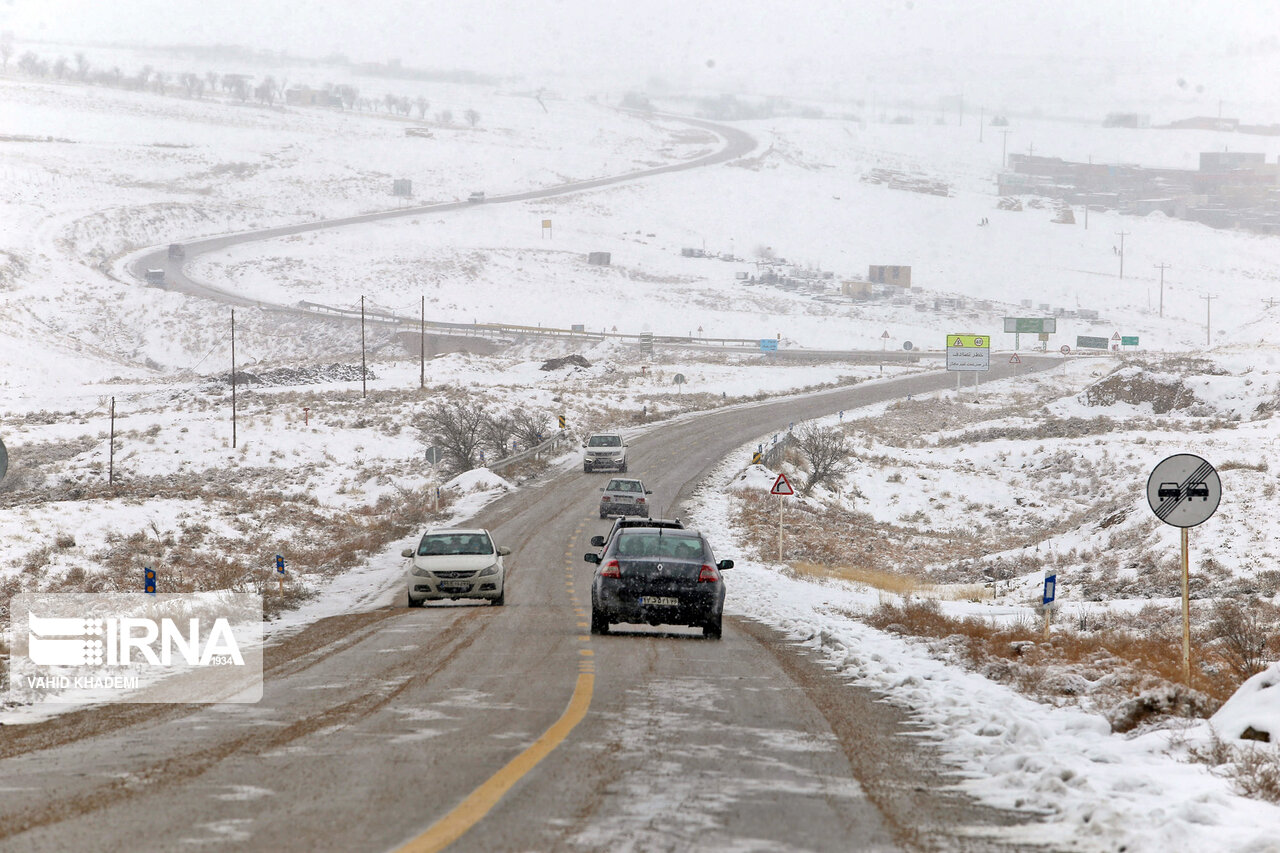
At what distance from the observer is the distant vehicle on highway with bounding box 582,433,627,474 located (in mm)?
48438

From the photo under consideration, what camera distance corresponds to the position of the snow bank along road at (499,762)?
607cm

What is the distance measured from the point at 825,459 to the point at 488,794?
43048mm

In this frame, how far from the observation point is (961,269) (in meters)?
180

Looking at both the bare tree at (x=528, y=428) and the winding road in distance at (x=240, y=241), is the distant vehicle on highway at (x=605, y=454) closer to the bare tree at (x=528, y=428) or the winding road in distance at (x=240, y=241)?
the bare tree at (x=528, y=428)

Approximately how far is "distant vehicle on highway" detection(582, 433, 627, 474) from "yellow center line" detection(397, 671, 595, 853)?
126ft

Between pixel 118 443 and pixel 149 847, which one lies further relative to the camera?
pixel 118 443

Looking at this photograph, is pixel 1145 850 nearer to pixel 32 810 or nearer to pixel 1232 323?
pixel 32 810

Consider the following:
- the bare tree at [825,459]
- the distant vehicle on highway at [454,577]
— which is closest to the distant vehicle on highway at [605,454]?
the bare tree at [825,459]

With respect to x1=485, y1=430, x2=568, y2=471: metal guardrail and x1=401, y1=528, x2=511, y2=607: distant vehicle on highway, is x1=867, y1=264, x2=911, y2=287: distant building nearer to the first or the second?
x1=485, y1=430, x2=568, y2=471: metal guardrail

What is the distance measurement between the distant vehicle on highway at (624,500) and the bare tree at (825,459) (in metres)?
10.2

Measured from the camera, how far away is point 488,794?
6.79 metres

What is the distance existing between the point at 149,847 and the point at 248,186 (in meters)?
184

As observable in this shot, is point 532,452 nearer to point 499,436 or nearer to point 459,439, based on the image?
point 499,436

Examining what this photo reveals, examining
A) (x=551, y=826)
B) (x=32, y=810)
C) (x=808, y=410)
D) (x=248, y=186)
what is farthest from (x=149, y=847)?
(x=248, y=186)
